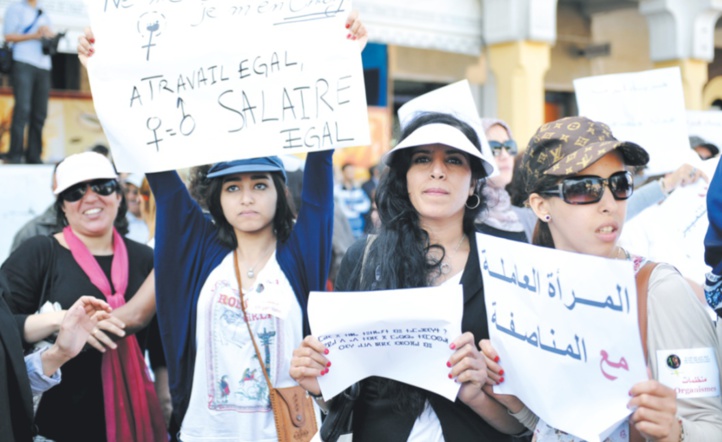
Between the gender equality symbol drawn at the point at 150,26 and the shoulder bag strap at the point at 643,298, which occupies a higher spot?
the gender equality symbol drawn at the point at 150,26

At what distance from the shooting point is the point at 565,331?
1.90 m

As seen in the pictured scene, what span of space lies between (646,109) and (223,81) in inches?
104

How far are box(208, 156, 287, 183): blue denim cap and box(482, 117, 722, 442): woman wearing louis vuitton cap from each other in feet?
3.88

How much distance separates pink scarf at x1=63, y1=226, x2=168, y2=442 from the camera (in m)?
3.33

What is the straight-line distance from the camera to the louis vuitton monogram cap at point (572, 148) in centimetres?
201

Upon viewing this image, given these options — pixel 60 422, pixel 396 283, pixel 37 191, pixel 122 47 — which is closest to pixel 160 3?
pixel 122 47

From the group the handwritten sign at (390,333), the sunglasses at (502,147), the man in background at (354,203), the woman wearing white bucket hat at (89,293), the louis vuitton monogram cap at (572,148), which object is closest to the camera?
the louis vuitton monogram cap at (572,148)

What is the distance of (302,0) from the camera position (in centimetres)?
289

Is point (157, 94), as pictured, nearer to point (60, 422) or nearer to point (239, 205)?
point (239, 205)

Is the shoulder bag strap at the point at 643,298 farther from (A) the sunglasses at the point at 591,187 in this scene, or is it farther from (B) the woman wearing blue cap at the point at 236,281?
(B) the woman wearing blue cap at the point at 236,281

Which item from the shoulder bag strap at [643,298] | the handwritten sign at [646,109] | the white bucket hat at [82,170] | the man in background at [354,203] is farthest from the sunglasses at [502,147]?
the man in background at [354,203]

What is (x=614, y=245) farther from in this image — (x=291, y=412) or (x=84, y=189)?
(x=84, y=189)

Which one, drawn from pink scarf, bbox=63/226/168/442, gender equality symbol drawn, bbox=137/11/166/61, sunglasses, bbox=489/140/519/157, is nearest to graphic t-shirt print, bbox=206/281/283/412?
pink scarf, bbox=63/226/168/442

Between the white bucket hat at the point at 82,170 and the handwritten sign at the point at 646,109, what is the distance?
2591 millimetres
